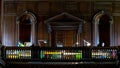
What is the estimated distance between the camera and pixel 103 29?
25641 mm

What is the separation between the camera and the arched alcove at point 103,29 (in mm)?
25516

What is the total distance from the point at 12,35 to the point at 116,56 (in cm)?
970

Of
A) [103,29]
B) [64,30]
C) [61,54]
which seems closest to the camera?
[61,54]

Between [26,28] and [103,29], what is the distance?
538 cm

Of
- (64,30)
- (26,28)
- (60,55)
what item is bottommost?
Result: (60,55)

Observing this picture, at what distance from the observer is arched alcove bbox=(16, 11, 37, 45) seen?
2559 centimetres

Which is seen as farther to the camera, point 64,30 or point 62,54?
point 64,30

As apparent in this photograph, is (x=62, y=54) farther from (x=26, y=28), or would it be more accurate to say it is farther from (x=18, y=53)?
(x=26, y=28)

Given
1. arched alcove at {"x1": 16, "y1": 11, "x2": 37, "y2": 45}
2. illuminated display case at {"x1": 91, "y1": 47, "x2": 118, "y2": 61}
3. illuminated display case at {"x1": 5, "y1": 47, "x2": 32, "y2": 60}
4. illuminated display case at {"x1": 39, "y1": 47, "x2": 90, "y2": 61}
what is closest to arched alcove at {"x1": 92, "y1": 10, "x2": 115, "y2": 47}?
arched alcove at {"x1": 16, "y1": 11, "x2": 37, "y2": 45}

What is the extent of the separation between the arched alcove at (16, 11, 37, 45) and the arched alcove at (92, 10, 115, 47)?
425 cm

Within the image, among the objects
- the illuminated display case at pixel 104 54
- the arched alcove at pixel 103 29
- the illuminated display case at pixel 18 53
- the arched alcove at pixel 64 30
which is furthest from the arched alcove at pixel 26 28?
the illuminated display case at pixel 104 54

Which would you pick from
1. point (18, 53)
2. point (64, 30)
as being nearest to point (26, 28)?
point (64, 30)

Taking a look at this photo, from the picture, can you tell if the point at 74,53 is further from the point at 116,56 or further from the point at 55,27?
the point at 55,27

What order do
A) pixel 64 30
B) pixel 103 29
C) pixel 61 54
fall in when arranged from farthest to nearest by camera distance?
pixel 64 30 → pixel 103 29 → pixel 61 54
